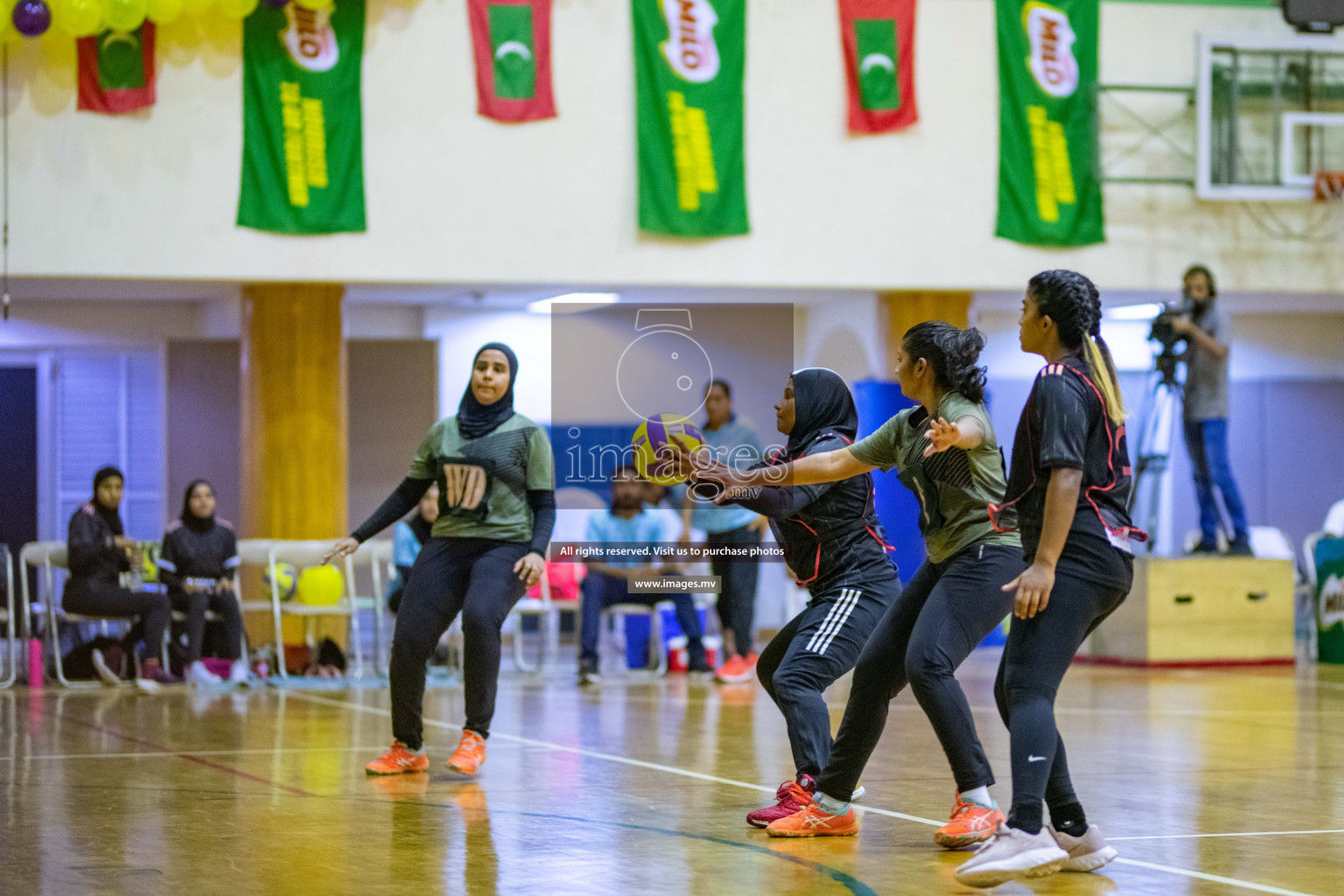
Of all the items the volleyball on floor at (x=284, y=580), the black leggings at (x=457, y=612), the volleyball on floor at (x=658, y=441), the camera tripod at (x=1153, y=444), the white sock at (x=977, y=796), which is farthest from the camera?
the camera tripod at (x=1153, y=444)

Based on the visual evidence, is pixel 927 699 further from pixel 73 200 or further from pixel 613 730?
pixel 73 200

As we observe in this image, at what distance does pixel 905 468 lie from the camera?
4902mm

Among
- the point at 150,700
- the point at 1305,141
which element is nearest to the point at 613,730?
the point at 150,700

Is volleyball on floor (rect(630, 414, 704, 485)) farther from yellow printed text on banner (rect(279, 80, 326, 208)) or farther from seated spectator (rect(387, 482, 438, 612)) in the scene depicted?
yellow printed text on banner (rect(279, 80, 326, 208))

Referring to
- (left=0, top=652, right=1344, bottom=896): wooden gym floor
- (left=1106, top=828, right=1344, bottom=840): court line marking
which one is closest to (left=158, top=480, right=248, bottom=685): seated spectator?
(left=0, top=652, right=1344, bottom=896): wooden gym floor

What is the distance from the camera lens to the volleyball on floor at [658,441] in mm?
6595

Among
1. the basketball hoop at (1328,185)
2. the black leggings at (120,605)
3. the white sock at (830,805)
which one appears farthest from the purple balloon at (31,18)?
the basketball hoop at (1328,185)

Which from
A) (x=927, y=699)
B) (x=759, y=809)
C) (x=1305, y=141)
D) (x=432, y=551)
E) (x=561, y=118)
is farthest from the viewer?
(x=1305, y=141)

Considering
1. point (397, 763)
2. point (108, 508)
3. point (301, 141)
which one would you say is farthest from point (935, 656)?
point (301, 141)

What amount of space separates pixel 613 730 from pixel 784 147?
6824 millimetres

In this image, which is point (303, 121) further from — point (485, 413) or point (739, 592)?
point (485, 413)

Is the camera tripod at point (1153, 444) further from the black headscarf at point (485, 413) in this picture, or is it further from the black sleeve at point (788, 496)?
the black sleeve at point (788, 496)

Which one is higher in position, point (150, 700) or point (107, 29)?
point (107, 29)

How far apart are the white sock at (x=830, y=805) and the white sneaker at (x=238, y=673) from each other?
7354 mm
